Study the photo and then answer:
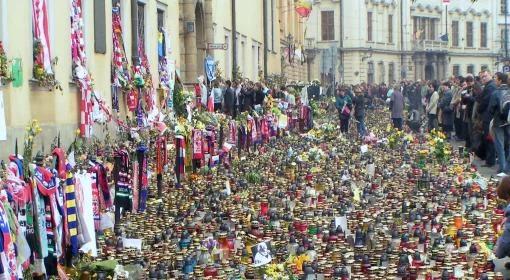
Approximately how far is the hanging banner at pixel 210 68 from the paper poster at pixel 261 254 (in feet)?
63.7

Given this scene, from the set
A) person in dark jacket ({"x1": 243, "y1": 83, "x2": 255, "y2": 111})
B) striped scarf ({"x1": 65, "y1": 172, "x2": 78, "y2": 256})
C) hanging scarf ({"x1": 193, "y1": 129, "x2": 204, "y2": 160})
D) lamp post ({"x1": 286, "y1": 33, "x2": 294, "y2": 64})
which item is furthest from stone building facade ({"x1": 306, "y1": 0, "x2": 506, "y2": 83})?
striped scarf ({"x1": 65, "y1": 172, "x2": 78, "y2": 256})

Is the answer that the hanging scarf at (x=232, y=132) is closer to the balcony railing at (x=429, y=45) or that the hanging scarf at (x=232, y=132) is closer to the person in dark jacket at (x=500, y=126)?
the person in dark jacket at (x=500, y=126)

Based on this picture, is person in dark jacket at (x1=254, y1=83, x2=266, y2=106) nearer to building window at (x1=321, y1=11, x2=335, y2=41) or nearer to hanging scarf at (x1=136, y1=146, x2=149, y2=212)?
hanging scarf at (x1=136, y1=146, x2=149, y2=212)

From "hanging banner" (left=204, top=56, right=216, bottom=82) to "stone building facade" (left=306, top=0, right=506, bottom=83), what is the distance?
3923 centimetres

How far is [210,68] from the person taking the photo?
29.5 m

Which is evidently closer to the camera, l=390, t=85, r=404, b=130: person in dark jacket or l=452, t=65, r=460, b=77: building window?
l=390, t=85, r=404, b=130: person in dark jacket

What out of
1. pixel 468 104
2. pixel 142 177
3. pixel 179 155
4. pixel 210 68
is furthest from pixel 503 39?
pixel 142 177

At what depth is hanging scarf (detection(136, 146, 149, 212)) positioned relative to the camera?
13.4 metres

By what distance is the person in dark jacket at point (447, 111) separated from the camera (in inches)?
1144

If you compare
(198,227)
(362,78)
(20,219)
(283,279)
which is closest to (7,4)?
(198,227)

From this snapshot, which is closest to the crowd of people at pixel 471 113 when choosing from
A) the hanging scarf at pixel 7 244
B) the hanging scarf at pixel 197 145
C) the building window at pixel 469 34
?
the hanging scarf at pixel 197 145

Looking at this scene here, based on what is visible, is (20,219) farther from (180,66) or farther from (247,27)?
(247,27)

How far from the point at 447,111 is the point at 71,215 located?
20334 millimetres

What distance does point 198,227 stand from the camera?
1205 centimetres
